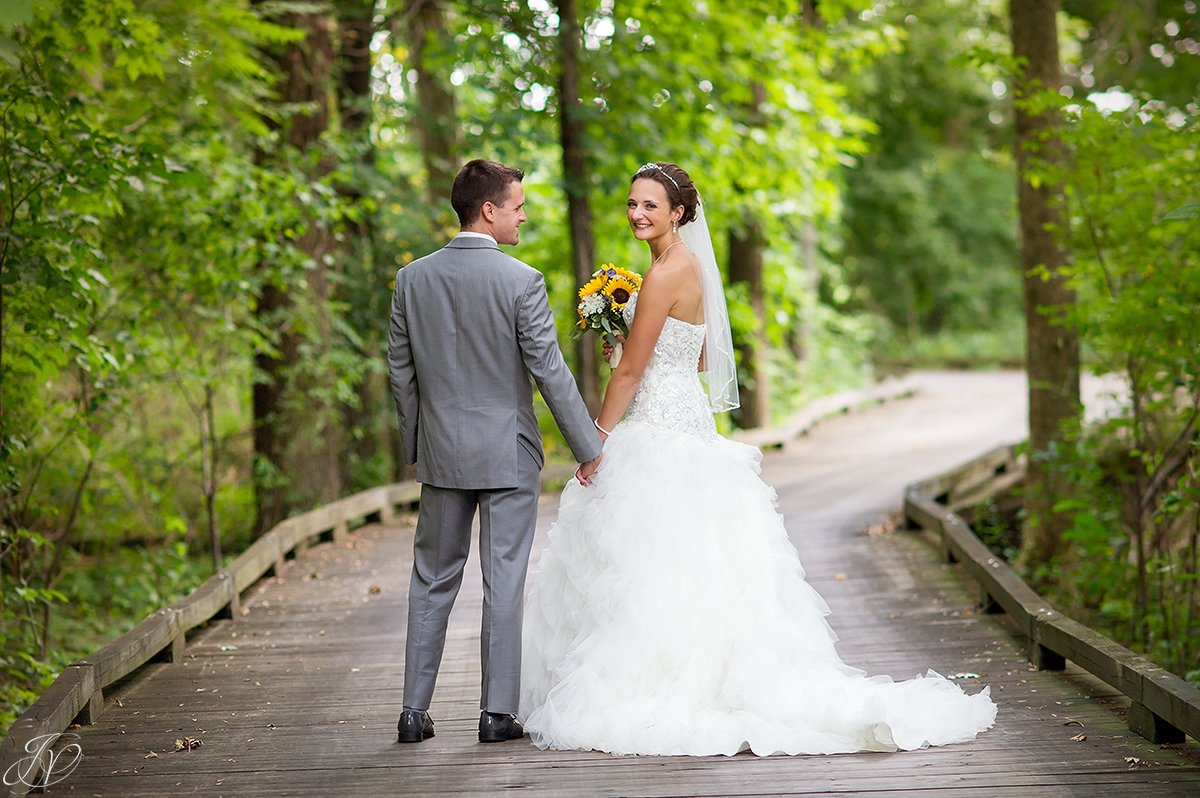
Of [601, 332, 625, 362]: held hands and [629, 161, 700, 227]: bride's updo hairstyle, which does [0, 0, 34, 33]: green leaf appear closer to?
→ [629, 161, 700, 227]: bride's updo hairstyle

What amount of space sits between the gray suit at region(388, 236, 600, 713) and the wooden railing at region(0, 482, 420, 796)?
135 cm

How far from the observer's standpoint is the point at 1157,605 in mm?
8898

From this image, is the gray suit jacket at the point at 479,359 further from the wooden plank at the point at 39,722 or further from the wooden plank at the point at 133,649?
the wooden plank at the point at 133,649

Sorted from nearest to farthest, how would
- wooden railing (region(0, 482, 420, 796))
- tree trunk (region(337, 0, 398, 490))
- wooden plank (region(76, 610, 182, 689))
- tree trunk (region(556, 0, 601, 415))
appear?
wooden railing (region(0, 482, 420, 796)) → wooden plank (region(76, 610, 182, 689)) → tree trunk (region(556, 0, 601, 415)) → tree trunk (region(337, 0, 398, 490))

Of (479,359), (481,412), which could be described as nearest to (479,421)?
(481,412)

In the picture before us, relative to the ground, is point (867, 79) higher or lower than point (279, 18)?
higher

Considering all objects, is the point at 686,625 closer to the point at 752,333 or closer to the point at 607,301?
the point at 607,301

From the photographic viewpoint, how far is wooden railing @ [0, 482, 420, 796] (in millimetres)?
4758

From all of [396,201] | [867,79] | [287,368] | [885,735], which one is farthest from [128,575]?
[867,79]

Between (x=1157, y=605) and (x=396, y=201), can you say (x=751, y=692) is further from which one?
(x=396, y=201)

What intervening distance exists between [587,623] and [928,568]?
4.46 metres

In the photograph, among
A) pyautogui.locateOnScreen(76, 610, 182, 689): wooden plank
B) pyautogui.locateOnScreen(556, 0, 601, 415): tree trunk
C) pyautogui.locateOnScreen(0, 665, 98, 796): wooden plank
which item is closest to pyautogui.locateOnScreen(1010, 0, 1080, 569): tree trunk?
pyautogui.locateOnScreen(556, 0, 601, 415): tree trunk

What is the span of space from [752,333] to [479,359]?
1378 cm

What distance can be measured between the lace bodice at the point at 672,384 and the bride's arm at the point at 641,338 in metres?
0.06
